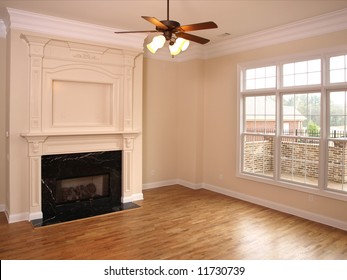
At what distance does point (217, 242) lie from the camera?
12.3 feet

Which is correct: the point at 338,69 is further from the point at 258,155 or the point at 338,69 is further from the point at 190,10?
the point at 190,10

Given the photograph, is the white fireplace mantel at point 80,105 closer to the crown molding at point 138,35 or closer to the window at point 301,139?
the crown molding at point 138,35

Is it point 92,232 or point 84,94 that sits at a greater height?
point 84,94

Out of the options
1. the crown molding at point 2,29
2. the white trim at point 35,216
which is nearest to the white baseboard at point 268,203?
the white trim at point 35,216

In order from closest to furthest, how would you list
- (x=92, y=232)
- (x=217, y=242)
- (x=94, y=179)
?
(x=217, y=242) < (x=92, y=232) < (x=94, y=179)

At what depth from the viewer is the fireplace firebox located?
4.65 metres

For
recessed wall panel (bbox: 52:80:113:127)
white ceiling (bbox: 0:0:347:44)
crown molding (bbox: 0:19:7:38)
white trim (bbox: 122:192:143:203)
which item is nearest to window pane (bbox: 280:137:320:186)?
white ceiling (bbox: 0:0:347:44)

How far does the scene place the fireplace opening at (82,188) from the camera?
488 centimetres

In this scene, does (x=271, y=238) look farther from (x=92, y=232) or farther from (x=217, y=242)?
(x=92, y=232)

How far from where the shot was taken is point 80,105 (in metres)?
4.98

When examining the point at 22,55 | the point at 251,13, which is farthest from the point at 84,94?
the point at 251,13

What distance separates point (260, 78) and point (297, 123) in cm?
110

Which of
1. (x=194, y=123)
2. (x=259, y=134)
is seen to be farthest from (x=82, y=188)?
(x=259, y=134)
